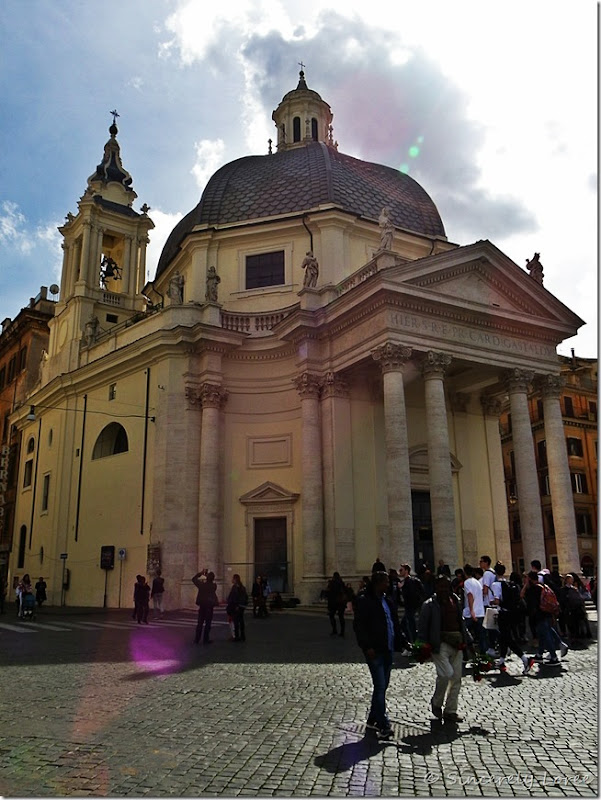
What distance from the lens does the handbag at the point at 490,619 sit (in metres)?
10.8

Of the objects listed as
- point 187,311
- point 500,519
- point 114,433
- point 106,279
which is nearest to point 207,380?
point 187,311

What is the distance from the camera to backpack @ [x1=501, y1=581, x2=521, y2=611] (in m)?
11.7

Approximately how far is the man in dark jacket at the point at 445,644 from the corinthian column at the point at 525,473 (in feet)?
53.7

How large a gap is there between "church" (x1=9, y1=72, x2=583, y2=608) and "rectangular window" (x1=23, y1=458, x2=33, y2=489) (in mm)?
3963

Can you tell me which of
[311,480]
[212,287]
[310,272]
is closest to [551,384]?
[311,480]

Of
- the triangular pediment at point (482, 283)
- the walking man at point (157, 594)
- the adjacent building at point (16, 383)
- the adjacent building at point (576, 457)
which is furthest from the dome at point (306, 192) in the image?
the adjacent building at point (576, 457)

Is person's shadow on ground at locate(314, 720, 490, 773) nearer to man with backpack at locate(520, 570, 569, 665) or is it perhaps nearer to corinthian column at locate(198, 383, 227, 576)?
man with backpack at locate(520, 570, 569, 665)

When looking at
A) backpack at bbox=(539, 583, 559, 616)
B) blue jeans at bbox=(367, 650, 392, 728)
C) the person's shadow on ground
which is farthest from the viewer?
backpack at bbox=(539, 583, 559, 616)

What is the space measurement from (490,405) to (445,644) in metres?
21.5

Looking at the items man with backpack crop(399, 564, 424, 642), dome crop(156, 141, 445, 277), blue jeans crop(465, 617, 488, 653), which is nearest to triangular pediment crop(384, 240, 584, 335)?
dome crop(156, 141, 445, 277)

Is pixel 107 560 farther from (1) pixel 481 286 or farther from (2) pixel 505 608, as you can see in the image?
(2) pixel 505 608

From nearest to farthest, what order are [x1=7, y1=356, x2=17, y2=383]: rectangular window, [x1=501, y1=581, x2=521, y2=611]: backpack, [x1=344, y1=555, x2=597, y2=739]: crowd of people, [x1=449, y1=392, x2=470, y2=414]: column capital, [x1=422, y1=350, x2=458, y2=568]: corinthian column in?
[x1=344, y1=555, x2=597, y2=739]: crowd of people
[x1=501, y1=581, x2=521, y2=611]: backpack
[x1=422, y1=350, x2=458, y2=568]: corinthian column
[x1=449, y1=392, x2=470, y2=414]: column capital
[x1=7, y1=356, x2=17, y2=383]: rectangular window

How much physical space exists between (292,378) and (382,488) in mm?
5496

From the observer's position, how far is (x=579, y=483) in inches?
1790
